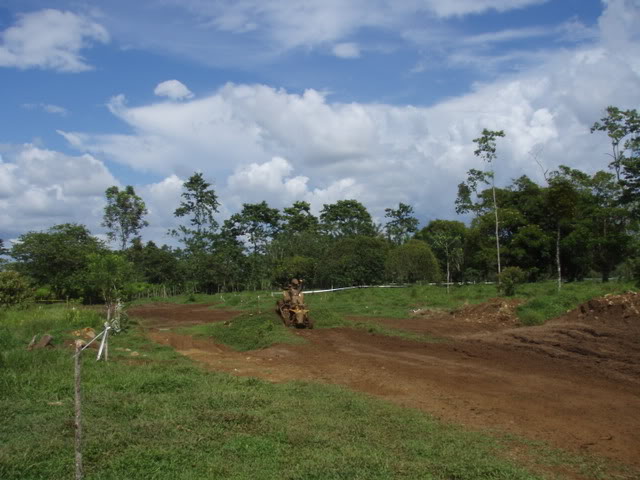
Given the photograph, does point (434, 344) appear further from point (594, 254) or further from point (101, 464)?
point (594, 254)

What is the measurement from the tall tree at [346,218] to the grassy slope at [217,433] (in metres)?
47.3

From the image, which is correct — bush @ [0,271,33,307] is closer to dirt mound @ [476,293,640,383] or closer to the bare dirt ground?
the bare dirt ground

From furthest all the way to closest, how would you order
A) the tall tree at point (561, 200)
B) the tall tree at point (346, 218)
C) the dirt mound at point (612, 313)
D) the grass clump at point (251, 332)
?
the tall tree at point (346, 218)
the tall tree at point (561, 200)
the grass clump at point (251, 332)
the dirt mound at point (612, 313)

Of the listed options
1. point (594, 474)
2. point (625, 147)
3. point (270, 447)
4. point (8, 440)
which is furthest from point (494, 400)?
point (625, 147)

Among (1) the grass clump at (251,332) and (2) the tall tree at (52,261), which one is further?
(2) the tall tree at (52,261)

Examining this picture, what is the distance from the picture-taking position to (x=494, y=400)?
789 centimetres

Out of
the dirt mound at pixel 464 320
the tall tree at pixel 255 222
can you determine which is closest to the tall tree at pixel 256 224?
the tall tree at pixel 255 222

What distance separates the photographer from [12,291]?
22281 mm

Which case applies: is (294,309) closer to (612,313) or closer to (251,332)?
(251,332)

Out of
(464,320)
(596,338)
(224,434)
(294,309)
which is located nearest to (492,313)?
(464,320)

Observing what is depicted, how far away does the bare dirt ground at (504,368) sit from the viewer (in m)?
6.73

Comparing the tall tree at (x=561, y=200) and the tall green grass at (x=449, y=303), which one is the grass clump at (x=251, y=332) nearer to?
the tall green grass at (x=449, y=303)

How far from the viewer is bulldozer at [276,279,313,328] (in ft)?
55.9

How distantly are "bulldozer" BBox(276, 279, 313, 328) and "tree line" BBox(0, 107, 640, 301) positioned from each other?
11732mm
